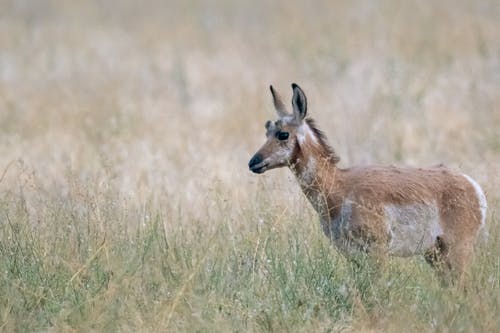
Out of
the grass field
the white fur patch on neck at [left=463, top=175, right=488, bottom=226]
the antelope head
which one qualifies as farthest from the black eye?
the white fur patch on neck at [left=463, top=175, right=488, bottom=226]

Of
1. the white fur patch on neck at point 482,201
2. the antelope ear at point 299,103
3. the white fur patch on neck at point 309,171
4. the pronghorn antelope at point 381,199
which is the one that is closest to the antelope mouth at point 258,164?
the pronghorn antelope at point 381,199

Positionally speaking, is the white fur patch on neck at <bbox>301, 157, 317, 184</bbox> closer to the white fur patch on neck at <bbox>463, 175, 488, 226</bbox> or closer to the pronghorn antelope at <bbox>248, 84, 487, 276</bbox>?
the pronghorn antelope at <bbox>248, 84, 487, 276</bbox>

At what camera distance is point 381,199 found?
866cm

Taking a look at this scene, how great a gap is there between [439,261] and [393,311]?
3.61 ft

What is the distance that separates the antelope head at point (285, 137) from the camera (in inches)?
345

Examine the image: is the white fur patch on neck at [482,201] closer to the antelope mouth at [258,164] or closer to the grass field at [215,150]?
the grass field at [215,150]

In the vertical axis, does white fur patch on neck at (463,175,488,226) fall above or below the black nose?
below

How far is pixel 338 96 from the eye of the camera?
16.7m

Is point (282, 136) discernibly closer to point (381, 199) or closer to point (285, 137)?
point (285, 137)

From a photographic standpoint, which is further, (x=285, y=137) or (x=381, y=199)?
(x=285, y=137)

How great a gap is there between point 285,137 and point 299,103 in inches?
11.1

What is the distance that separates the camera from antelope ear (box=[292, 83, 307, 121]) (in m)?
Answer: 8.84

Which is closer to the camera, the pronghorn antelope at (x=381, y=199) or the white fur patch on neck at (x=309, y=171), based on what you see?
the pronghorn antelope at (x=381, y=199)

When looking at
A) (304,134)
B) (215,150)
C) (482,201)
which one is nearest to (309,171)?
(304,134)
